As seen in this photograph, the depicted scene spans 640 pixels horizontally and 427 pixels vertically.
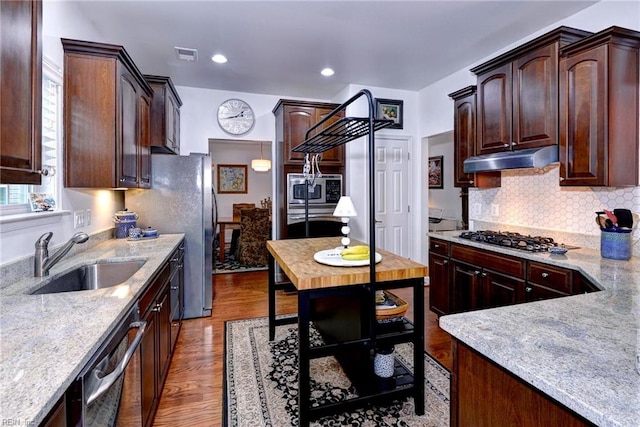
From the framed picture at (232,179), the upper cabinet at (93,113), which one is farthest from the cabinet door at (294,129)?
the framed picture at (232,179)

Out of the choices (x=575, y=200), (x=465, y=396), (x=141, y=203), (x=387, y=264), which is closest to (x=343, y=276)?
(x=387, y=264)

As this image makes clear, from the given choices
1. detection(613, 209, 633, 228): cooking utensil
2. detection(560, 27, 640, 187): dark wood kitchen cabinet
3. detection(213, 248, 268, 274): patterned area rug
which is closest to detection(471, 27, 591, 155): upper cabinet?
detection(560, 27, 640, 187): dark wood kitchen cabinet

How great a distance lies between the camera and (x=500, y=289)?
2.50 m

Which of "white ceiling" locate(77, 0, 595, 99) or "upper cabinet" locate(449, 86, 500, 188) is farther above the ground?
"white ceiling" locate(77, 0, 595, 99)

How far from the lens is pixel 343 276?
5.42 ft

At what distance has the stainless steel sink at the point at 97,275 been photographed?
74.8 inches

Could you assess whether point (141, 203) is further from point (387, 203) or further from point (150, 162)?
point (387, 203)

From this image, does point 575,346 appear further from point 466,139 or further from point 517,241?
point 466,139

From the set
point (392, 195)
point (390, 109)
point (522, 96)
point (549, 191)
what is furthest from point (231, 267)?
point (522, 96)

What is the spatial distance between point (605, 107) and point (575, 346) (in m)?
1.97

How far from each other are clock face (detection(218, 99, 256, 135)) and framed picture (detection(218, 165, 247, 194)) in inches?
136

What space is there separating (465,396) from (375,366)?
116 centimetres

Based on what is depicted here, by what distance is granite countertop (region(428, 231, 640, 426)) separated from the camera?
25.3 inches

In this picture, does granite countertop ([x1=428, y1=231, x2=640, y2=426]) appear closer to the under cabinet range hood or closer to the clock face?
the under cabinet range hood
